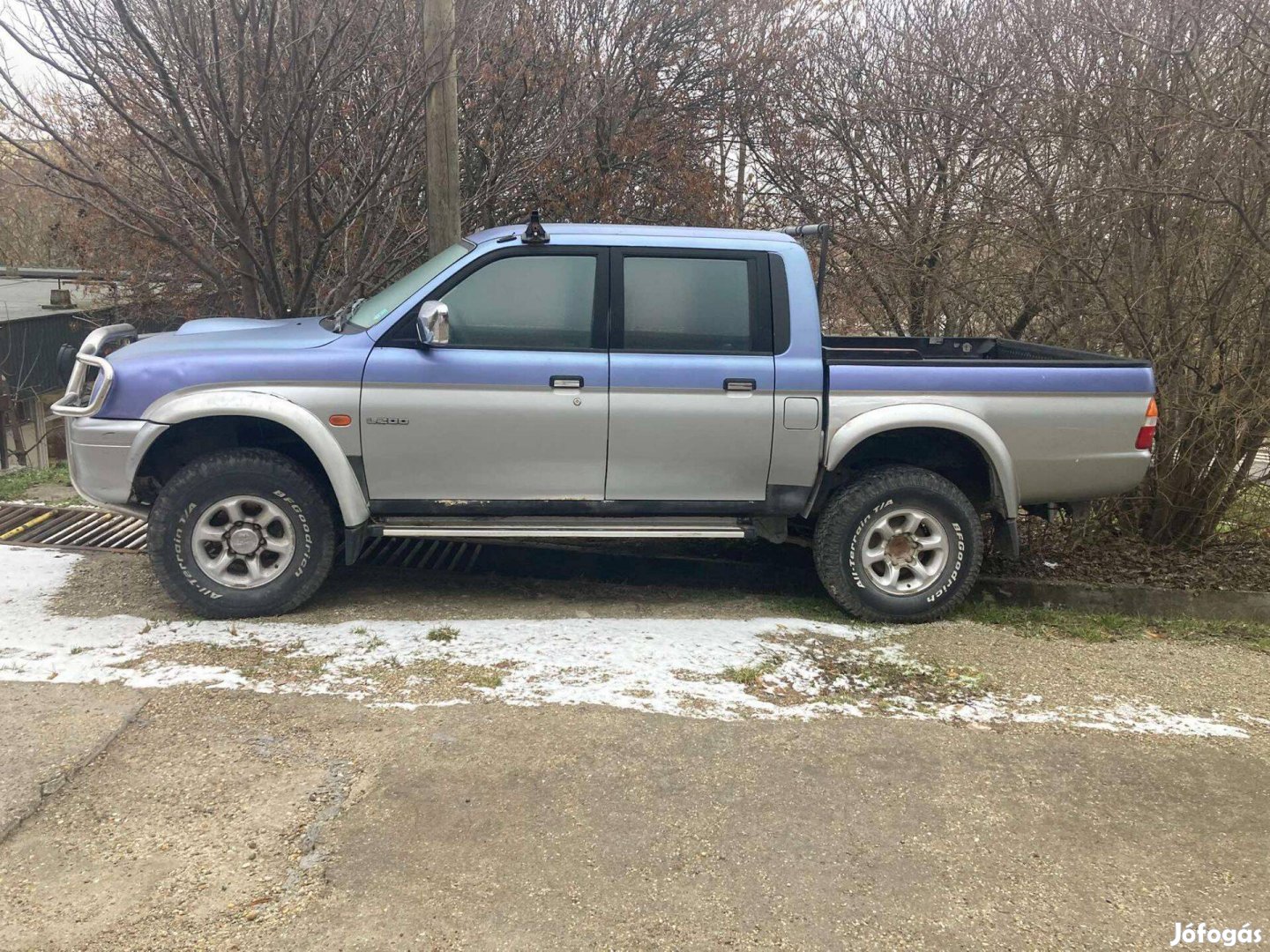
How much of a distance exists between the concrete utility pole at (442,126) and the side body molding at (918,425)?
135 inches

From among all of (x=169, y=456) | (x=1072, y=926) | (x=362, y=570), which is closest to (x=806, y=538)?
(x=362, y=570)

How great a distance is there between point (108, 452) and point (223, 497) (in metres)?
0.58

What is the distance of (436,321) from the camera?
468 cm

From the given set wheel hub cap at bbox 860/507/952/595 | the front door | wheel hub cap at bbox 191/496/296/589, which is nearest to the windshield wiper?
the front door

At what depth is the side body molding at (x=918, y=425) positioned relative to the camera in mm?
5160

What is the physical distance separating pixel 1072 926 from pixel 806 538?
9.86 ft

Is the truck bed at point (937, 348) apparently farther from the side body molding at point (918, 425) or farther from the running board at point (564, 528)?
the running board at point (564, 528)

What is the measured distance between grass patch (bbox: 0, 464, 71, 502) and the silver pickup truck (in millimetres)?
3288

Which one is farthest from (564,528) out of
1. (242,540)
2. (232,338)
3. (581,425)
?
(232,338)

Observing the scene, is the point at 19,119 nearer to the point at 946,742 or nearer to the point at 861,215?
the point at 946,742

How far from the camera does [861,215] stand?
10.2 meters

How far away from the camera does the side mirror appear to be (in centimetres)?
468

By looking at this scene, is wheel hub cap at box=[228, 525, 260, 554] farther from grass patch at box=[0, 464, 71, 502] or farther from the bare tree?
grass patch at box=[0, 464, 71, 502]

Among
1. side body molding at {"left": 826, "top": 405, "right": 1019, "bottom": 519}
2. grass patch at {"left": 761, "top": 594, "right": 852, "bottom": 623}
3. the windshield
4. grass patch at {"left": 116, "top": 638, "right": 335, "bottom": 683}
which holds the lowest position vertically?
grass patch at {"left": 116, "top": 638, "right": 335, "bottom": 683}
